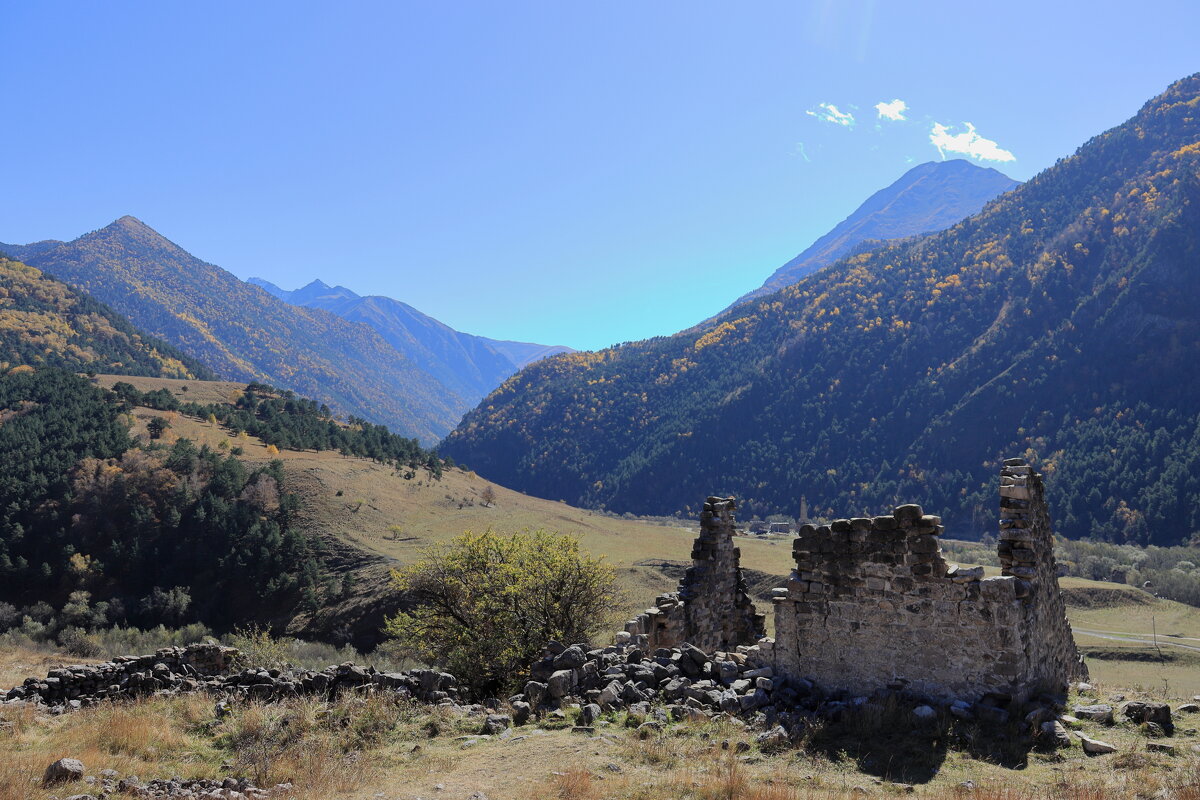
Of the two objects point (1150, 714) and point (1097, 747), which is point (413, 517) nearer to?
point (1150, 714)

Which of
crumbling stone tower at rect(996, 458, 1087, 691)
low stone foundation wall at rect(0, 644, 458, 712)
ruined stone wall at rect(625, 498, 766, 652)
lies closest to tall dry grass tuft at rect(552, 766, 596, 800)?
low stone foundation wall at rect(0, 644, 458, 712)

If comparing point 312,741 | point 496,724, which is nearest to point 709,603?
point 496,724

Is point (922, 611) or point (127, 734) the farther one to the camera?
point (127, 734)

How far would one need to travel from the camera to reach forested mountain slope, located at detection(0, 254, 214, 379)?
122 metres

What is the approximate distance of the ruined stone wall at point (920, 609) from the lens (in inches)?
336

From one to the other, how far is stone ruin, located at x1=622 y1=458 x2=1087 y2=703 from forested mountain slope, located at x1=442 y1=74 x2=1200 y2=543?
102819mm

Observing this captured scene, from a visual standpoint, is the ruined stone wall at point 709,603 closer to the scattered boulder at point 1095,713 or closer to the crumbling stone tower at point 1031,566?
the crumbling stone tower at point 1031,566

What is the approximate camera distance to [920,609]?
8883mm

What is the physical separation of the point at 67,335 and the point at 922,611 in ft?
536

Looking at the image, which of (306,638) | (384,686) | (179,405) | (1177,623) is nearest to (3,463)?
(179,405)

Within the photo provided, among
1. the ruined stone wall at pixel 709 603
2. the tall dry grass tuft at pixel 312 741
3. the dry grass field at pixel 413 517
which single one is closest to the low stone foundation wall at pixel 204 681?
the tall dry grass tuft at pixel 312 741

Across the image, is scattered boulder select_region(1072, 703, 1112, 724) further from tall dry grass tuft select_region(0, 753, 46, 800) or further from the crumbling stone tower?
tall dry grass tuft select_region(0, 753, 46, 800)

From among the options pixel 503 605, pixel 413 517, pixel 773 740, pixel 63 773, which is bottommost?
pixel 413 517

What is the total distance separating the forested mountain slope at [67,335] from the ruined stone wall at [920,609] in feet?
410
